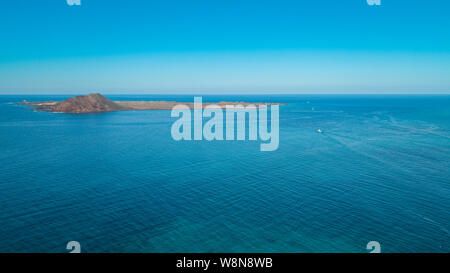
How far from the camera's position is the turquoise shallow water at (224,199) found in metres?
27.1

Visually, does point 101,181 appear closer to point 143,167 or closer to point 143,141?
point 143,167

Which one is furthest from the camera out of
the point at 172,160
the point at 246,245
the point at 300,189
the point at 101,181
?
the point at 172,160

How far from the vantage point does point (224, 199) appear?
37094 mm

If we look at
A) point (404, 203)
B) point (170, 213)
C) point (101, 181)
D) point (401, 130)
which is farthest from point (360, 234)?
point (401, 130)

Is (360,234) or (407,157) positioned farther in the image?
(407,157)

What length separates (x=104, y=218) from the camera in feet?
102

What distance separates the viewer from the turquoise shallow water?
27.1 meters

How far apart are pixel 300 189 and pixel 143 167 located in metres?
29.8

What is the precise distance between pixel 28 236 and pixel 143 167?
83.0 ft

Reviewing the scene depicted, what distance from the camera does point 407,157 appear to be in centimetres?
5828

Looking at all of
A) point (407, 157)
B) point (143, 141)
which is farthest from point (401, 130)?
point (143, 141)

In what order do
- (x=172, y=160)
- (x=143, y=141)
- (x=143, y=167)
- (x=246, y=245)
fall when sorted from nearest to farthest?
(x=246, y=245) < (x=143, y=167) < (x=172, y=160) < (x=143, y=141)
